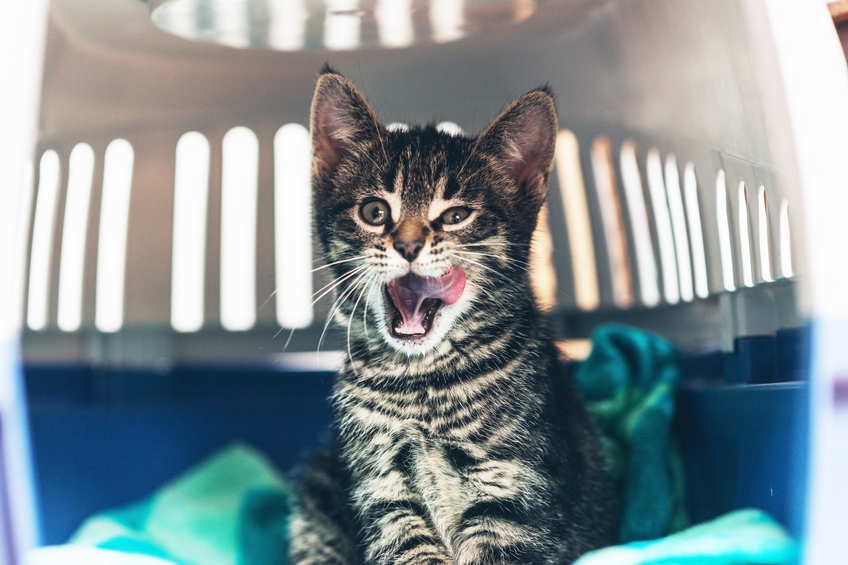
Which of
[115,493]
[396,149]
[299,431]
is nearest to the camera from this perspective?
[396,149]

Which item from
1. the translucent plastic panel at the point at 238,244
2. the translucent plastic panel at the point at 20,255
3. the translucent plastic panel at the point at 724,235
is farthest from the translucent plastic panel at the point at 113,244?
the translucent plastic panel at the point at 724,235

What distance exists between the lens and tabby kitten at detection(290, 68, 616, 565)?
3.09 feet

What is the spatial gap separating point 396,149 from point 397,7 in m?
0.34

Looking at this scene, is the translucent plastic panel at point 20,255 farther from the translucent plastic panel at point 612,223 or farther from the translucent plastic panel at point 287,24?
the translucent plastic panel at point 612,223

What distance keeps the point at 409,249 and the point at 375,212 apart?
13cm

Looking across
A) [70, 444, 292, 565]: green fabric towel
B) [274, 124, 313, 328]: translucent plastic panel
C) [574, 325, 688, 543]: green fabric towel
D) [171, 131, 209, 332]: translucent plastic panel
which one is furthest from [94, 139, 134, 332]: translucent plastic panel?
[574, 325, 688, 543]: green fabric towel

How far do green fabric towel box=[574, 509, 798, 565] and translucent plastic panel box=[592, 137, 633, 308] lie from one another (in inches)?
33.6

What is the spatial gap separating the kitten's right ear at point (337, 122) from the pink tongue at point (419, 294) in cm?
24

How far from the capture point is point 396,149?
3.45 feet

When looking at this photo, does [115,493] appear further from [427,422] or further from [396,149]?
[396,149]

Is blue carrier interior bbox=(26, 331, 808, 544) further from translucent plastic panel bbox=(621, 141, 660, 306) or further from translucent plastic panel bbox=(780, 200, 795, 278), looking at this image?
translucent plastic panel bbox=(621, 141, 660, 306)

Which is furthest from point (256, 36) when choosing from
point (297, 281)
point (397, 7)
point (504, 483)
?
point (504, 483)

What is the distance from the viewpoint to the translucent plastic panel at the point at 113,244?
5.54 feet

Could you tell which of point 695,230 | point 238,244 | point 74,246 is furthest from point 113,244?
point 695,230
